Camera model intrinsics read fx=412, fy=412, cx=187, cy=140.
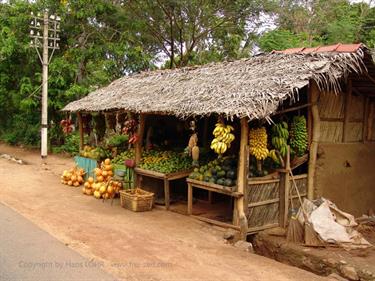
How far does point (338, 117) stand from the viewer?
9727mm

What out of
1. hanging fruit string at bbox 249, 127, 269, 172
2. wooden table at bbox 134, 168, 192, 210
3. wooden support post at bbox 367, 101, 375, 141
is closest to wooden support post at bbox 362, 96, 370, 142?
wooden support post at bbox 367, 101, 375, 141

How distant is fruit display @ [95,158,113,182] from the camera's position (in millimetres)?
11172

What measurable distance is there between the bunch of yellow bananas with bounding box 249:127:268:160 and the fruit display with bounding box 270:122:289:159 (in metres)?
0.44

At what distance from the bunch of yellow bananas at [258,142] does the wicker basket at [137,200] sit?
9.88 feet

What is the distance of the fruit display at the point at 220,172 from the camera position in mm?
8297

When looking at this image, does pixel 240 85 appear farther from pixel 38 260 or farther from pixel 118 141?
pixel 118 141

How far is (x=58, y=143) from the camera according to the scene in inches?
800

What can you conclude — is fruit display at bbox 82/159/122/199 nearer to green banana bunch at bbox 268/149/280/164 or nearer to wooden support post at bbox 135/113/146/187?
wooden support post at bbox 135/113/146/187

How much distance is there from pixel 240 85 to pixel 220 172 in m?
1.85

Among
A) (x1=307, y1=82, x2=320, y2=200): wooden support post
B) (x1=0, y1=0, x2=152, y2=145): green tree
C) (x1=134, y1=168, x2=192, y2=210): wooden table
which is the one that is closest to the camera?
(x1=307, y1=82, x2=320, y2=200): wooden support post

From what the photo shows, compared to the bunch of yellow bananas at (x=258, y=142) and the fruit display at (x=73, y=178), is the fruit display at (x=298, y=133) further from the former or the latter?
the fruit display at (x=73, y=178)

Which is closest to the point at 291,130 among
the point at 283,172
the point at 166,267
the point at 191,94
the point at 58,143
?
Result: the point at 283,172

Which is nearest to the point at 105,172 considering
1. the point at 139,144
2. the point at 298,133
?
the point at 139,144

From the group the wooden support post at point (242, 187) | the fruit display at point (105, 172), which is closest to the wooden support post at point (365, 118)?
the wooden support post at point (242, 187)
